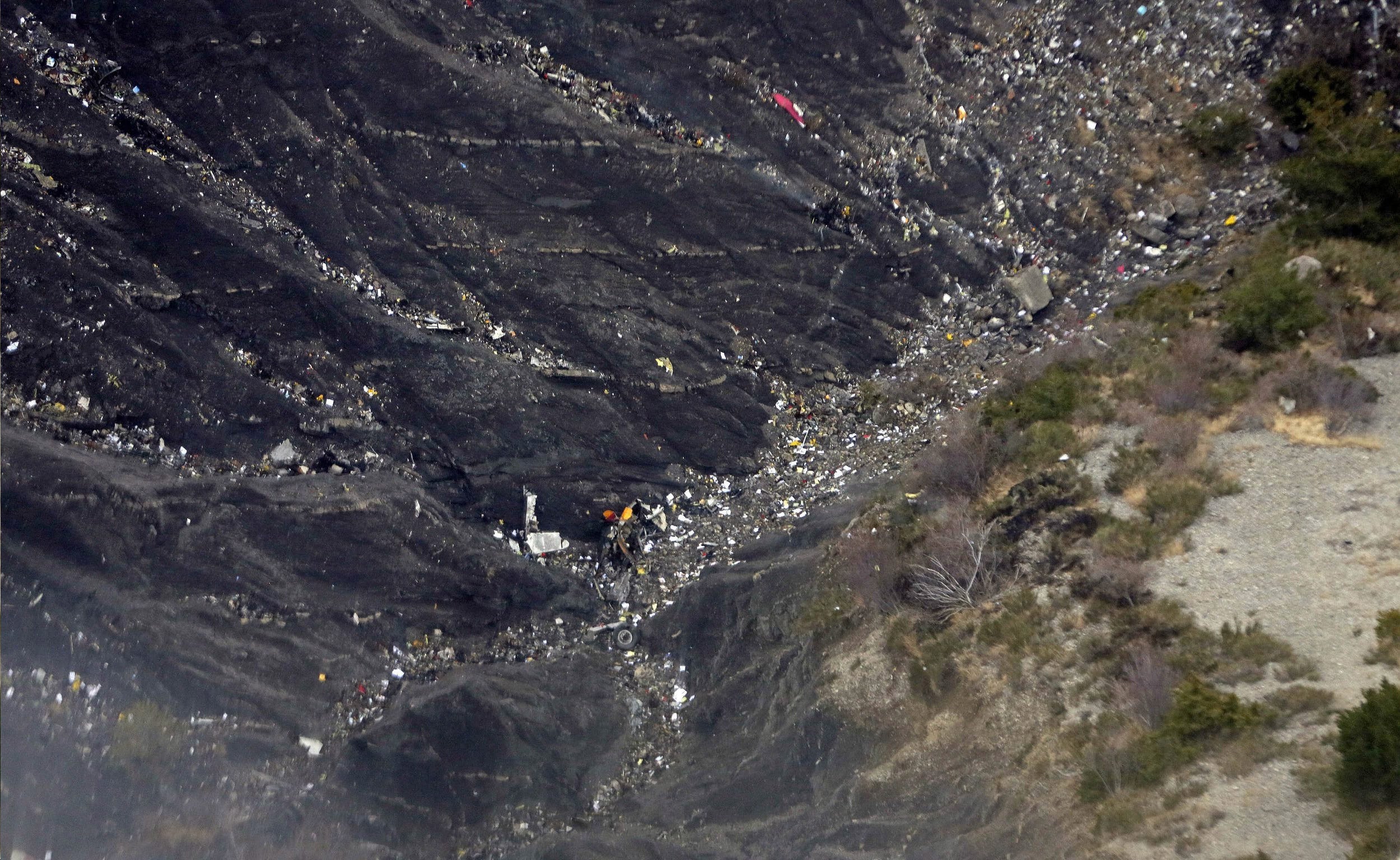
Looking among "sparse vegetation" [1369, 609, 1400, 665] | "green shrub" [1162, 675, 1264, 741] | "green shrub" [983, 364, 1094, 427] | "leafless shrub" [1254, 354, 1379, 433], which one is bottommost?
"green shrub" [1162, 675, 1264, 741]

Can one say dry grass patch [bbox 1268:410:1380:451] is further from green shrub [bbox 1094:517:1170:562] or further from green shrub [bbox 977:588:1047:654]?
green shrub [bbox 977:588:1047:654]

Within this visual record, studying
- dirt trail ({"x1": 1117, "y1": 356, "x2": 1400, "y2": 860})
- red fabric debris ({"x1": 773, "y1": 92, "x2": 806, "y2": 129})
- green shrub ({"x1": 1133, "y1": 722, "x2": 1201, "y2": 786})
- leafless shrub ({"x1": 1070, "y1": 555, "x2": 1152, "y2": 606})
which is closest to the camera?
dirt trail ({"x1": 1117, "y1": 356, "x2": 1400, "y2": 860})

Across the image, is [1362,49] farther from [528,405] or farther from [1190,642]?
[528,405]

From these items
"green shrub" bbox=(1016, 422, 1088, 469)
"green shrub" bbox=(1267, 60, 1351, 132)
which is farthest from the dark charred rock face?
"green shrub" bbox=(1267, 60, 1351, 132)

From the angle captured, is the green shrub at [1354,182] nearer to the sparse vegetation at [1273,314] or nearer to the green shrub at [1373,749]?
the sparse vegetation at [1273,314]

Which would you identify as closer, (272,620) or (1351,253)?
(272,620)

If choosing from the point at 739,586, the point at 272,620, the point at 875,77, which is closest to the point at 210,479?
the point at 272,620
